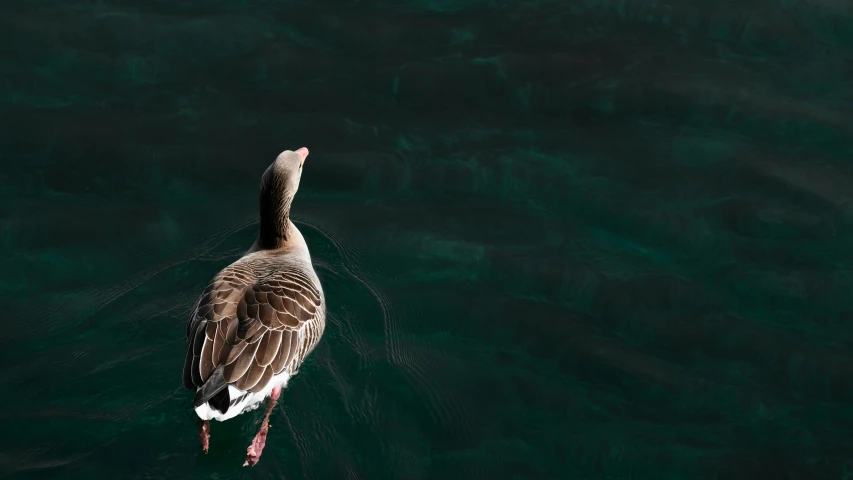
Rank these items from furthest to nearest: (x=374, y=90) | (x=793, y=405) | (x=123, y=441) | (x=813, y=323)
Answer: (x=374, y=90) → (x=813, y=323) → (x=793, y=405) → (x=123, y=441)

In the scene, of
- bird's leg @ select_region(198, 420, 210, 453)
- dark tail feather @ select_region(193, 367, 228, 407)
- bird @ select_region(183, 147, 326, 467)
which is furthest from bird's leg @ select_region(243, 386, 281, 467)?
dark tail feather @ select_region(193, 367, 228, 407)

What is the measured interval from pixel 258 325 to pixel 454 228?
8.26 ft

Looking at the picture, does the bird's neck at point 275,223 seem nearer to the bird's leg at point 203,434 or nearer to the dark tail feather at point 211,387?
the dark tail feather at point 211,387

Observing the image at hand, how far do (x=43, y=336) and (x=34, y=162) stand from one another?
8.01 feet

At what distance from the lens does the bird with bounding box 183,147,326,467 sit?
693cm

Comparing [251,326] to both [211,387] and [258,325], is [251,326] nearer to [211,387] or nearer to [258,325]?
[258,325]

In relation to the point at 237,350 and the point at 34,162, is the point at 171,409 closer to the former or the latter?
the point at 237,350

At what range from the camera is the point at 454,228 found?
905 centimetres

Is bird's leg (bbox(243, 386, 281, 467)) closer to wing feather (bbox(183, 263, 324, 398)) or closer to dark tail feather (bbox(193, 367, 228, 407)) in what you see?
wing feather (bbox(183, 263, 324, 398))

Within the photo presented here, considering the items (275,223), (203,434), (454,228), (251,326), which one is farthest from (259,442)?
(454,228)

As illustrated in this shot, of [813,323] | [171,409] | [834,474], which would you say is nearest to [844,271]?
[813,323]

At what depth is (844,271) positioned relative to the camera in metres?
8.65

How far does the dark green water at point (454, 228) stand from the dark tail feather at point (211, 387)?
0.55 m

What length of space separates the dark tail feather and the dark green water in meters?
0.55
